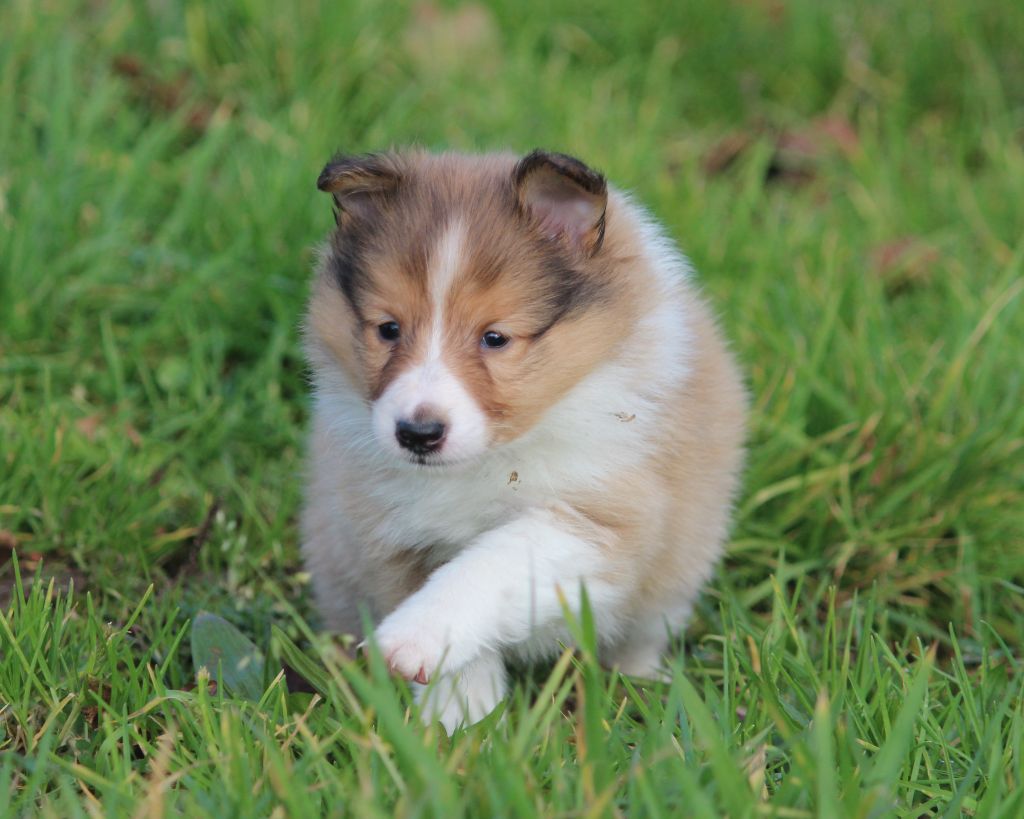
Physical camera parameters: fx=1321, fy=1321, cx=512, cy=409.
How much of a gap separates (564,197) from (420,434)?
71 cm

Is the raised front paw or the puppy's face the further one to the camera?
the puppy's face

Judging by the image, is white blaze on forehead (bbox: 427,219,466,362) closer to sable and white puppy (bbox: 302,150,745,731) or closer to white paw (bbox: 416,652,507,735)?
sable and white puppy (bbox: 302,150,745,731)

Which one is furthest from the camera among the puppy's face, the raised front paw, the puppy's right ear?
the puppy's right ear

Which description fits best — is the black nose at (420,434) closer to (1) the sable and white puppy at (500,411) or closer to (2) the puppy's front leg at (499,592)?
(1) the sable and white puppy at (500,411)

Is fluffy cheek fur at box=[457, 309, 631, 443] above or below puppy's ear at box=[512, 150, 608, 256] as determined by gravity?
below

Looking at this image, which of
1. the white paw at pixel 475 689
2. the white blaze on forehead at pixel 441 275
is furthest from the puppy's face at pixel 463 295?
the white paw at pixel 475 689

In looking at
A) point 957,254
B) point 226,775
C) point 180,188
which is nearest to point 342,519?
point 226,775

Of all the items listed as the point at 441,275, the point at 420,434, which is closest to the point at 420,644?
the point at 420,434

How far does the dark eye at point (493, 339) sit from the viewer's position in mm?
2996

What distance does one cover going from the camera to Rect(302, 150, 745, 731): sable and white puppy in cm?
292

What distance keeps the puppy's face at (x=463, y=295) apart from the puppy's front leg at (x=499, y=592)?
9.1 inches

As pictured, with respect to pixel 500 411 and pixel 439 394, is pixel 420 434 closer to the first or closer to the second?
pixel 439 394

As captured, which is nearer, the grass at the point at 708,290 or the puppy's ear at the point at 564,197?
the grass at the point at 708,290

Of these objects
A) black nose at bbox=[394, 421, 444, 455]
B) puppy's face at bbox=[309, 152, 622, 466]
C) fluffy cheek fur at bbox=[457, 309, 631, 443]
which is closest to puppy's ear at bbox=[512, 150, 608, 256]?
puppy's face at bbox=[309, 152, 622, 466]
